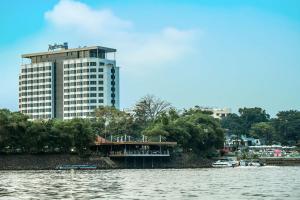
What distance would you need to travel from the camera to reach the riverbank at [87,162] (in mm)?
134250

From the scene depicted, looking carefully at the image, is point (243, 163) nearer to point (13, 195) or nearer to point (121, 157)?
point (121, 157)

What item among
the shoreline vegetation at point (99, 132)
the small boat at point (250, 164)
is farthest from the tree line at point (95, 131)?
the small boat at point (250, 164)

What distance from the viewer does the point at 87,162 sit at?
143125mm

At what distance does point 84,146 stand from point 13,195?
86831mm

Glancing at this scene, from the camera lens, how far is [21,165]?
134m

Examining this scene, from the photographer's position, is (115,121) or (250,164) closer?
(250,164)

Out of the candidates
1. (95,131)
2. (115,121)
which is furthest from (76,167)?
(115,121)

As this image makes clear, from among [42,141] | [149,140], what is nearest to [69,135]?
[42,141]

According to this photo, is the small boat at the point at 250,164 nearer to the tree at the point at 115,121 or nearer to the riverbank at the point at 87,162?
the riverbank at the point at 87,162

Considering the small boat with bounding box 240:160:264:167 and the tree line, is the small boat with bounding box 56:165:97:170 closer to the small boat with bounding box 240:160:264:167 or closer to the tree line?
the tree line

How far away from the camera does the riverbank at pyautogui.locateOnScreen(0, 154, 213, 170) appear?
5285 inches

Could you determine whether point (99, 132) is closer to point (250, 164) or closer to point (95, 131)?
point (95, 131)

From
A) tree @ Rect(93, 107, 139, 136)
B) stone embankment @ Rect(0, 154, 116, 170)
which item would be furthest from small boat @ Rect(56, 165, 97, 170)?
tree @ Rect(93, 107, 139, 136)

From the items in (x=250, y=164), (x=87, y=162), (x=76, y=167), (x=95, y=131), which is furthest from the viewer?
(x=95, y=131)
